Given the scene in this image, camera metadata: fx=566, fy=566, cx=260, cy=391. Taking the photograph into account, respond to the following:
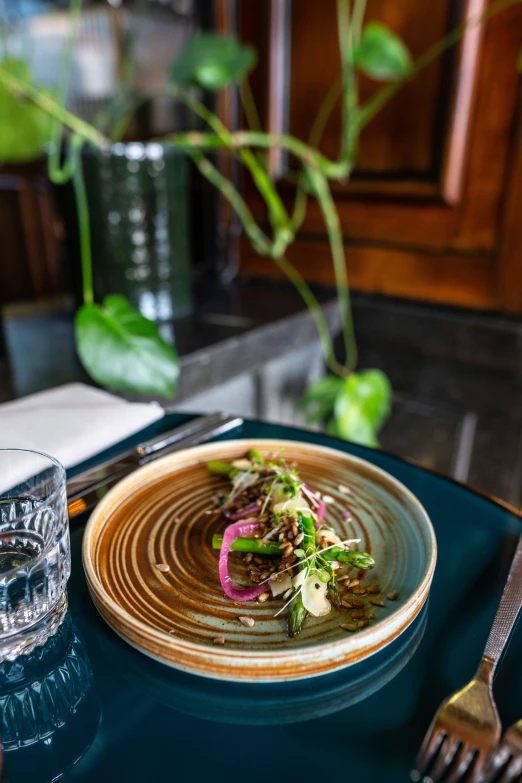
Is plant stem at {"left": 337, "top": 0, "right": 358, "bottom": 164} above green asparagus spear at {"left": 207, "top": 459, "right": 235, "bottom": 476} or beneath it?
above

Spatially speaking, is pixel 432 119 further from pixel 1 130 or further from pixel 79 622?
pixel 79 622

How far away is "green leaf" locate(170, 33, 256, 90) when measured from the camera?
123 centimetres

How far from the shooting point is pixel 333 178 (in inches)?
60.6

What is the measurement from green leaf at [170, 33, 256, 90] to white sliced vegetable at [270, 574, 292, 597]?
1158 millimetres

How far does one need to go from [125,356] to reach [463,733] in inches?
24.6

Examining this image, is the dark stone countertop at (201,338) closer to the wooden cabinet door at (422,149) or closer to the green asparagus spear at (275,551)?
the wooden cabinet door at (422,149)

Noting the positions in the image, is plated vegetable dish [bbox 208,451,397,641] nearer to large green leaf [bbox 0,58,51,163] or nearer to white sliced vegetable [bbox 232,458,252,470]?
white sliced vegetable [bbox 232,458,252,470]

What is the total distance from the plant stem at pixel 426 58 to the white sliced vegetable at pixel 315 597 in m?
1.21

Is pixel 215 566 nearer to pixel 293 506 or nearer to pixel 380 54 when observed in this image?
pixel 293 506

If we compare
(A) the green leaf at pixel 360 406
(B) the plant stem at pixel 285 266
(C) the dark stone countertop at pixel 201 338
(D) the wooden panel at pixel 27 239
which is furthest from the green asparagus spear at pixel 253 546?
(D) the wooden panel at pixel 27 239

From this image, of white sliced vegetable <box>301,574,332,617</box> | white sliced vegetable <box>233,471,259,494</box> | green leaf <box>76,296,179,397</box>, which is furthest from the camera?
green leaf <box>76,296,179,397</box>

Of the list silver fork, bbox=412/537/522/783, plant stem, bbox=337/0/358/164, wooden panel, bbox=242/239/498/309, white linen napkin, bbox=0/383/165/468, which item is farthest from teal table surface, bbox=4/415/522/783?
plant stem, bbox=337/0/358/164

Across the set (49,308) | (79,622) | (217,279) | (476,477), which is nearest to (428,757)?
(79,622)

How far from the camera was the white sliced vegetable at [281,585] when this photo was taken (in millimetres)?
428
